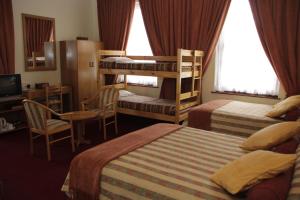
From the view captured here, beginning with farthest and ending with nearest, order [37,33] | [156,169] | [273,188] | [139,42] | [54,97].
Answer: [139,42] → [54,97] → [37,33] → [156,169] → [273,188]

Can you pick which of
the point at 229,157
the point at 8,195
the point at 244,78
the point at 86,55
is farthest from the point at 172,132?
the point at 86,55

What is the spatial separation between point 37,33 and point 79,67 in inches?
39.9

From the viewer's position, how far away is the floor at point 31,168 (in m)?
2.52

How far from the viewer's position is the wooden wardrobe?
491cm

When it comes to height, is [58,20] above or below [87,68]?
above

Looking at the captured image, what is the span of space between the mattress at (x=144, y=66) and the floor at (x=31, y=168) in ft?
3.95

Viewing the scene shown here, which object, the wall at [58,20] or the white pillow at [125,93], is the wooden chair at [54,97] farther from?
the white pillow at [125,93]

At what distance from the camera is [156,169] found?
171 centimetres

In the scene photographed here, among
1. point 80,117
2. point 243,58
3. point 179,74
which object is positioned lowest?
point 80,117

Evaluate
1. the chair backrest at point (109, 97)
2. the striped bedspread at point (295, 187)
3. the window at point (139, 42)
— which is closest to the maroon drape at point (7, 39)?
the chair backrest at point (109, 97)

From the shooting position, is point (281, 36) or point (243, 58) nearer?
point (281, 36)

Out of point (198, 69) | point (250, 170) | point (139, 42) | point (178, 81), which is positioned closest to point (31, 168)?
point (178, 81)

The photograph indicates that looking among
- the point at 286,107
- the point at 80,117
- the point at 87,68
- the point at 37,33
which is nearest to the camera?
the point at 286,107

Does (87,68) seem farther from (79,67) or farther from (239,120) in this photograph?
(239,120)
